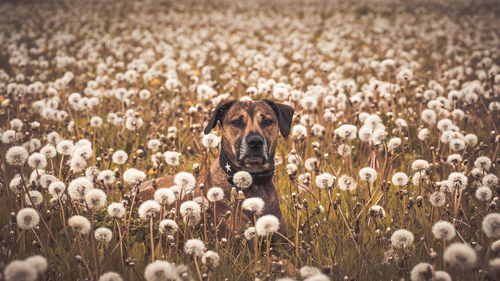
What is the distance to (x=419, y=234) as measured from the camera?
3613 millimetres

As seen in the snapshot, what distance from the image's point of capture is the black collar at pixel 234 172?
3.57 m

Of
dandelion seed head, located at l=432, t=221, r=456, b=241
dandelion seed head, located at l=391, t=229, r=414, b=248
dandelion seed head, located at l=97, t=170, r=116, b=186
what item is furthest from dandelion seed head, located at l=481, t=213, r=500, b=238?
dandelion seed head, located at l=97, t=170, r=116, b=186

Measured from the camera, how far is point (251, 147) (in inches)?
140

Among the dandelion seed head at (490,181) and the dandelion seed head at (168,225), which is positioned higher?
the dandelion seed head at (168,225)

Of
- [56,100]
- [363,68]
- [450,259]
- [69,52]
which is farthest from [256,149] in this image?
[69,52]

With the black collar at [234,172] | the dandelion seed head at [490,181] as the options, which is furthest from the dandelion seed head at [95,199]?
the dandelion seed head at [490,181]

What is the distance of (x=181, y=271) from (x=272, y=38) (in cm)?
1298

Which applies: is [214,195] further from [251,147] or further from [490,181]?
[490,181]

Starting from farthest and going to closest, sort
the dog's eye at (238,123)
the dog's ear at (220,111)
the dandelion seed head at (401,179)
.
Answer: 1. the dog's ear at (220,111)
2. the dog's eye at (238,123)
3. the dandelion seed head at (401,179)

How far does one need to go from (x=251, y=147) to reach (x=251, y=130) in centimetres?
18

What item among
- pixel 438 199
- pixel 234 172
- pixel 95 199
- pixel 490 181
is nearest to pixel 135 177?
pixel 95 199

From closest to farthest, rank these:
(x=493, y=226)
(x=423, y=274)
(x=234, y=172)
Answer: (x=423, y=274) → (x=493, y=226) → (x=234, y=172)

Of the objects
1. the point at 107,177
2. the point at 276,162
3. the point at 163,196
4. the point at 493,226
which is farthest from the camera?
the point at 276,162

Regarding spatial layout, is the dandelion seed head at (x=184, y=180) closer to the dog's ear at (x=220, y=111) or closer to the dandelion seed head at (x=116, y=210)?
the dandelion seed head at (x=116, y=210)
